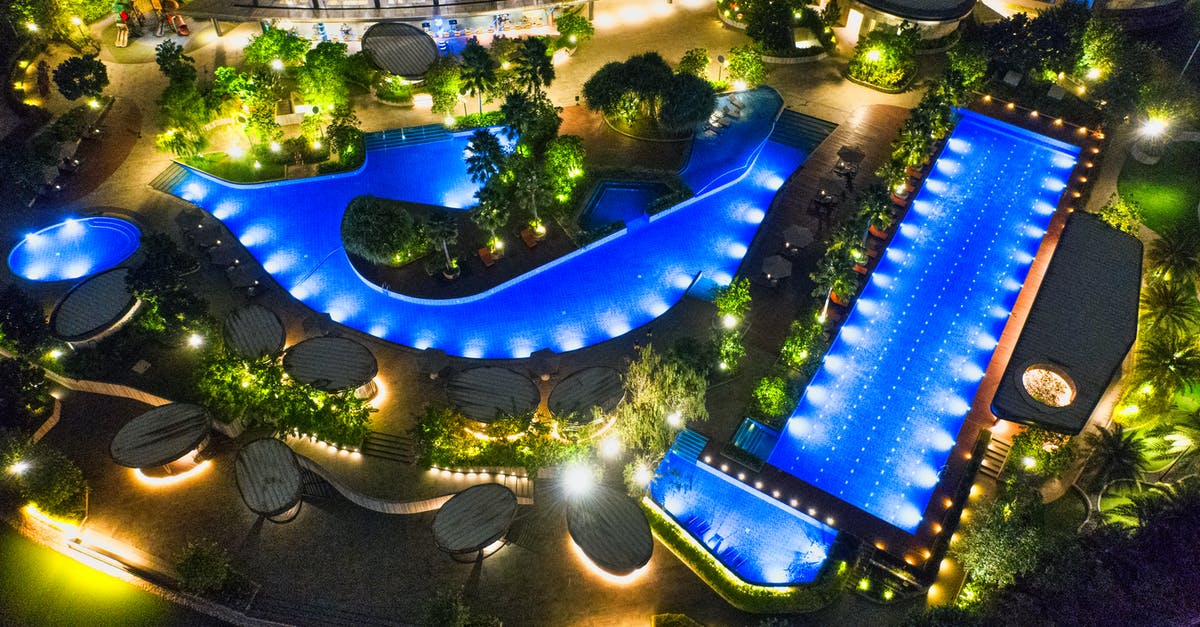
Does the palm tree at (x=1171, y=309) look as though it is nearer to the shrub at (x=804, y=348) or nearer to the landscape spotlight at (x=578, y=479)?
the shrub at (x=804, y=348)

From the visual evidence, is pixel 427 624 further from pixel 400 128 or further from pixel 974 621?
pixel 400 128

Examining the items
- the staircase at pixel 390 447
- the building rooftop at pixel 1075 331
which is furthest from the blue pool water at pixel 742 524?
the staircase at pixel 390 447

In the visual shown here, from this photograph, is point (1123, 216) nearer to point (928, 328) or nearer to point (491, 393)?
point (928, 328)

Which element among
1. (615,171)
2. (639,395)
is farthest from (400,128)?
(639,395)

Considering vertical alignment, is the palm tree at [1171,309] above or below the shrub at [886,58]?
below

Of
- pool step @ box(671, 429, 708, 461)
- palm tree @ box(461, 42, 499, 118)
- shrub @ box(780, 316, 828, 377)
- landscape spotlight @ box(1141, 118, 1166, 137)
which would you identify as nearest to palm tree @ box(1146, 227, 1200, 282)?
landscape spotlight @ box(1141, 118, 1166, 137)
